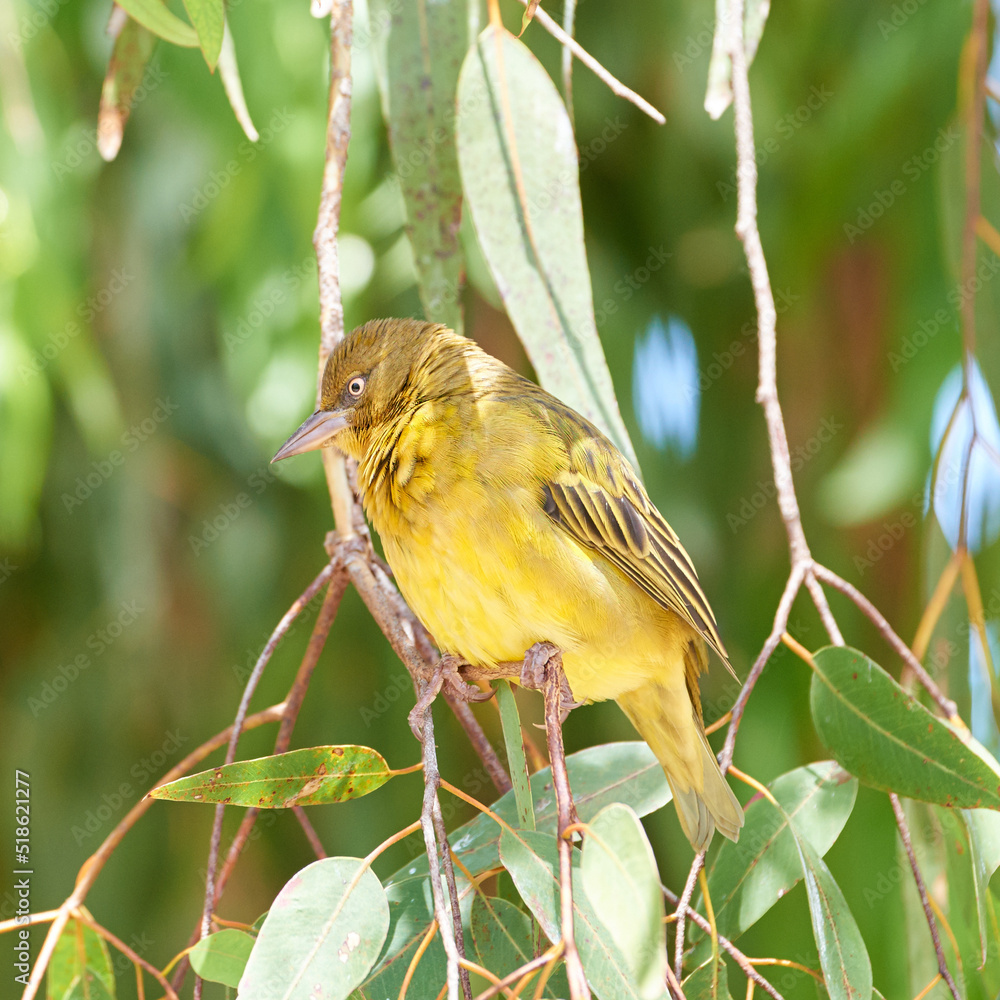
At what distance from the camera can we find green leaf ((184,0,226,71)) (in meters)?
1.50

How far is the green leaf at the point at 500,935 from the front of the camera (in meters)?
1.39

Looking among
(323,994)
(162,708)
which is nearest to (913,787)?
(323,994)

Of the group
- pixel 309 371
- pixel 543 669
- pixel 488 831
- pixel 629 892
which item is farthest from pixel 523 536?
pixel 309 371

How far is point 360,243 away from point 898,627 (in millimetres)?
1793

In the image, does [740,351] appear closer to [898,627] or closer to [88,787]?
[898,627]

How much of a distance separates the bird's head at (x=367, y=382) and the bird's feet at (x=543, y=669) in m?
0.55

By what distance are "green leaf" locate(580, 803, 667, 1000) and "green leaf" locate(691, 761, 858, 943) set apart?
60 centimetres

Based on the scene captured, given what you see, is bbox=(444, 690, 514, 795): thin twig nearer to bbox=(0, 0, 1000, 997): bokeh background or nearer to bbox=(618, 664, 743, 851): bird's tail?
bbox=(618, 664, 743, 851): bird's tail

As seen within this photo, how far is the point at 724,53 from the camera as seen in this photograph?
5.78ft

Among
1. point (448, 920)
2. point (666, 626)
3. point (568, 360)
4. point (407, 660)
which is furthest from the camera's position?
point (666, 626)

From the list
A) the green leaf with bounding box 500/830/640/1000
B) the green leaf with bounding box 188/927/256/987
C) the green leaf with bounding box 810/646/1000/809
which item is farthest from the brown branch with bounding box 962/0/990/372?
the green leaf with bounding box 188/927/256/987

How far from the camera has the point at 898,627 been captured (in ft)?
9.64

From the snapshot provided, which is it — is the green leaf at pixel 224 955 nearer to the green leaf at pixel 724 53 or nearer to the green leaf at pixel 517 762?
the green leaf at pixel 517 762

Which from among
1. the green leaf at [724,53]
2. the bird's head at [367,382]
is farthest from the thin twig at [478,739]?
the green leaf at [724,53]
